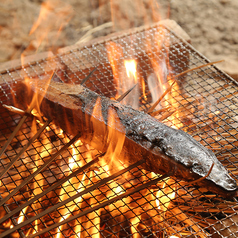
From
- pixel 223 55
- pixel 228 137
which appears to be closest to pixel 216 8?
pixel 223 55

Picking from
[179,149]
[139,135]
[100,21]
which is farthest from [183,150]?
[100,21]

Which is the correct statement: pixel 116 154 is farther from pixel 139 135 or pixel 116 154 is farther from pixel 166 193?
pixel 166 193

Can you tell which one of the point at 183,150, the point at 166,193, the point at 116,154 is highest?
the point at 183,150

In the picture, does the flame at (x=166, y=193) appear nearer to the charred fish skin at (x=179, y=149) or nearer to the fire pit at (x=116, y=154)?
the fire pit at (x=116, y=154)

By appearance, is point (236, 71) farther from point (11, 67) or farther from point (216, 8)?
point (11, 67)

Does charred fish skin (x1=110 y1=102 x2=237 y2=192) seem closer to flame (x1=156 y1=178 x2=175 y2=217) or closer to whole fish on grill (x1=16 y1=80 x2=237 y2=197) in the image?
whole fish on grill (x1=16 y1=80 x2=237 y2=197)

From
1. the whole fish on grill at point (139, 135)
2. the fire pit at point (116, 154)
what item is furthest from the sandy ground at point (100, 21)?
the whole fish on grill at point (139, 135)

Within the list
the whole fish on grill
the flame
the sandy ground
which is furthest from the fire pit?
the sandy ground
